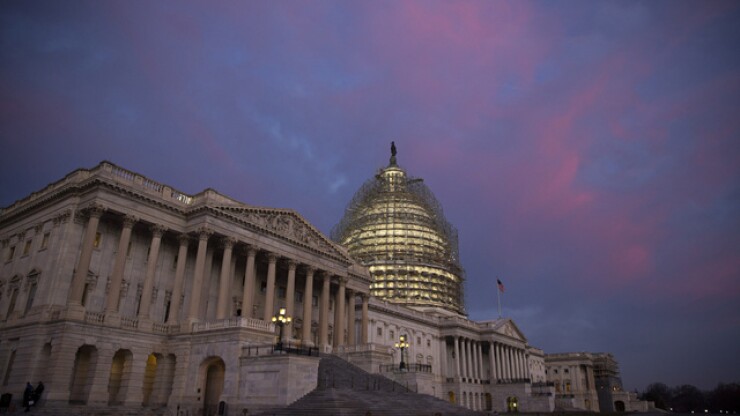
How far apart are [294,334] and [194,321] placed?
14.7 m

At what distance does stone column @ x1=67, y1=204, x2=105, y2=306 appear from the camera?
3612 cm

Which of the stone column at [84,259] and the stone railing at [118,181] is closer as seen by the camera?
the stone column at [84,259]

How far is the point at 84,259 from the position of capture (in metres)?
37.1

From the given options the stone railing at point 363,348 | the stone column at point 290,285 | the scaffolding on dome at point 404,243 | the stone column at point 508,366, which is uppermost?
the scaffolding on dome at point 404,243

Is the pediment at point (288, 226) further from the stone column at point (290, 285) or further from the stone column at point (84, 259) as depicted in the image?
the stone column at point (84, 259)

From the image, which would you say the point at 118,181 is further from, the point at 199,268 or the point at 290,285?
the point at 290,285

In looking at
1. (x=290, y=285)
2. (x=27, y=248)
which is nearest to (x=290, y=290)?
(x=290, y=285)

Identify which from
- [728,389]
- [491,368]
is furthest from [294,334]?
[728,389]

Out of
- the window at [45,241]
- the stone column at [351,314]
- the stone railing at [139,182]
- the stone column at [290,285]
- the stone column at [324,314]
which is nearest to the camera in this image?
the stone railing at [139,182]

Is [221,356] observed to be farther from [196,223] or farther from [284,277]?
[284,277]

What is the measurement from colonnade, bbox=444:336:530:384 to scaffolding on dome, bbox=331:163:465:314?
10.3 metres

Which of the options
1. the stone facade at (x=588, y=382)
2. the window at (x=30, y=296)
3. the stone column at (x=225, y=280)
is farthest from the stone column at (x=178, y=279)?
the stone facade at (x=588, y=382)

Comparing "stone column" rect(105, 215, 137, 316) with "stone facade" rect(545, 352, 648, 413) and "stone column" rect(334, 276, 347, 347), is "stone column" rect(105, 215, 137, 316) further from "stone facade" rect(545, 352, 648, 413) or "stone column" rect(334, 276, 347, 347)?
"stone facade" rect(545, 352, 648, 413)

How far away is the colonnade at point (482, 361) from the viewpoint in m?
87.1
